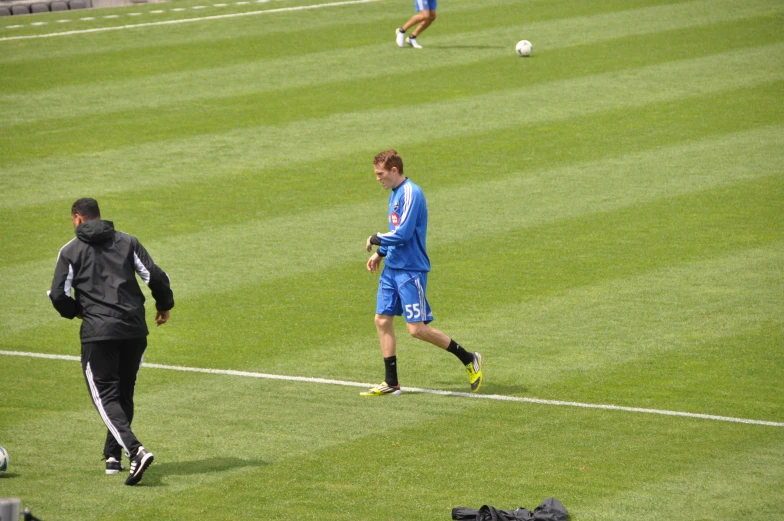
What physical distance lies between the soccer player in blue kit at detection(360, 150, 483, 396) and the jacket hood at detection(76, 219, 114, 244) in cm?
263

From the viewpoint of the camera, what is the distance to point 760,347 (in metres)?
11.2

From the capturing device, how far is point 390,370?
33.1ft

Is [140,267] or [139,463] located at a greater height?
[140,267]

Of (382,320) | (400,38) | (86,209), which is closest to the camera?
(86,209)

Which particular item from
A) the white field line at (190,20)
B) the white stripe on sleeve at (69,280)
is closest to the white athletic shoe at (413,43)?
the white field line at (190,20)

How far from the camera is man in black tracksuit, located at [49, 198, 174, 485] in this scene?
805 cm

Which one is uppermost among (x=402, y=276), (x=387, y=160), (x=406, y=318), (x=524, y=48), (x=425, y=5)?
(x=425, y=5)

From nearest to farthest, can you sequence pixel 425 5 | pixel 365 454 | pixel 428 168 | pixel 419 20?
pixel 365 454 → pixel 428 168 → pixel 425 5 → pixel 419 20

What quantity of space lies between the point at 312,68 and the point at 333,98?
194 cm

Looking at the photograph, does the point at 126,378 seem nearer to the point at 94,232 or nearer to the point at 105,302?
the point at 105,302

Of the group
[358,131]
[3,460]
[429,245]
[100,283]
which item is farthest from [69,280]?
[358,131]

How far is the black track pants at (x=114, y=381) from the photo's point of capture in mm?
7988

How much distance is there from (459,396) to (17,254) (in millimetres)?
7017

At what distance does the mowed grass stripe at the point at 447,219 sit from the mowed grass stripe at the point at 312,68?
16.2 feet
